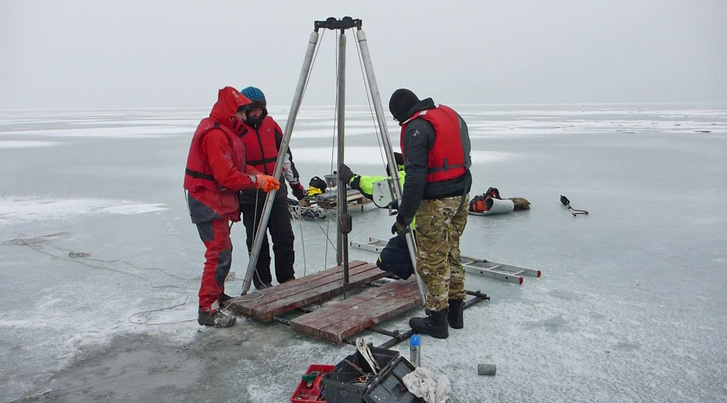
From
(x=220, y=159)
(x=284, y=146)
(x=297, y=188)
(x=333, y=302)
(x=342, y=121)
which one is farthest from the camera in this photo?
(x=297, y=188)

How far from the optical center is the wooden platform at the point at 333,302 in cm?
367

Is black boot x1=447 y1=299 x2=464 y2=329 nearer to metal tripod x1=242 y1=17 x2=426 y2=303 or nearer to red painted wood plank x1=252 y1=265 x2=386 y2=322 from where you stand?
metal tripod x1=242 y1=17 x2=426 y2=303

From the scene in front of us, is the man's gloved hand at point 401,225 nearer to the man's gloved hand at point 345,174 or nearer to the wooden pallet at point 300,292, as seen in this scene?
the man's gloved hand at point 345,174

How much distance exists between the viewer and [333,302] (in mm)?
4461

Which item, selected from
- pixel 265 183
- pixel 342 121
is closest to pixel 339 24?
pixel 342 121

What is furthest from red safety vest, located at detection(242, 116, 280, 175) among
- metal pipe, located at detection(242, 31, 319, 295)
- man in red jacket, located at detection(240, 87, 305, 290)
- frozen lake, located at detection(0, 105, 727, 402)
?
frozen lake, located at detection(0, 105, 727, 402)

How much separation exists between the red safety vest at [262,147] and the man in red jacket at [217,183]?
17.7 inches

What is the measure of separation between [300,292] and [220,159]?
1236 mm

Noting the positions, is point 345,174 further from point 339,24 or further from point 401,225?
point 339,24

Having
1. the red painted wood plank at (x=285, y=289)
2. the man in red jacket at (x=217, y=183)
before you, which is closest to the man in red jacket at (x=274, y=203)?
the red painted wood plank at (x=285, y=289)

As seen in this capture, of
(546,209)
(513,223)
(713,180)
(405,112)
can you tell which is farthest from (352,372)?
(713,180)

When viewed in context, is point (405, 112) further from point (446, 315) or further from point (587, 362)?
point (587, 362)

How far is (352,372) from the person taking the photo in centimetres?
Answer: 280

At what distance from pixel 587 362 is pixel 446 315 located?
0.89 metres
